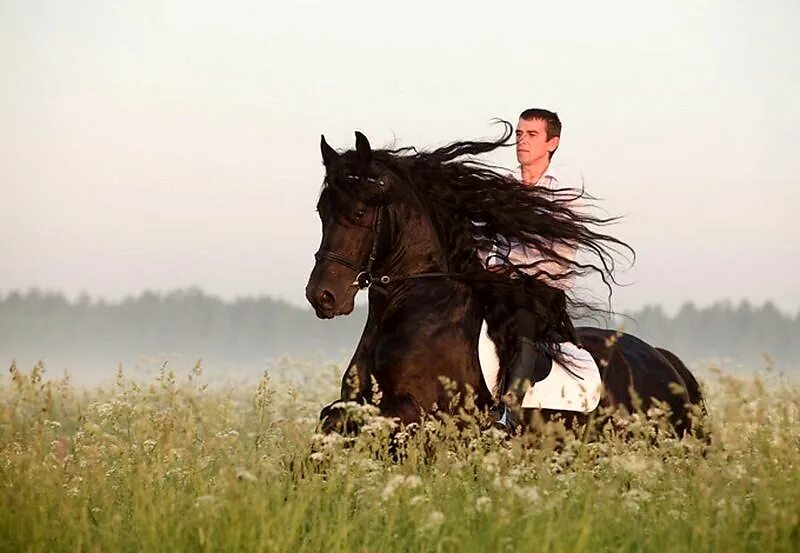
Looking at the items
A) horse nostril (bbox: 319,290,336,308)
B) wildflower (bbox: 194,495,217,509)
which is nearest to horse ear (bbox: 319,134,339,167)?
horse nostril (bbox: 319,290,336,308)

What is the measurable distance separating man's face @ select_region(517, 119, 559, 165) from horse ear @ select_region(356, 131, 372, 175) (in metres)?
1.41

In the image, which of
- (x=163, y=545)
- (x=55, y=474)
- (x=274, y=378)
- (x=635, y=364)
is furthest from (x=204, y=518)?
(x=274, y=378)

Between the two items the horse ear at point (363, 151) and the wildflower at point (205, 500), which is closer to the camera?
the wildflower at point (205, 500)

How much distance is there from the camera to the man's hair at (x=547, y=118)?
9891 mm

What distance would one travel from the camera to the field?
6.32m

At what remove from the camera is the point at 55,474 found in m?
7.18

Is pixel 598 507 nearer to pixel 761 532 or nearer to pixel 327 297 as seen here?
pixel 761 532

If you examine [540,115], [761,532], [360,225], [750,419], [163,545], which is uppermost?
[540,115]

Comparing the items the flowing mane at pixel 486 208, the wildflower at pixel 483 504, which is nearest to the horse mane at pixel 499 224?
the flowing mane at pixel 486 208

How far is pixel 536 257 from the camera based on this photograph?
9.87m

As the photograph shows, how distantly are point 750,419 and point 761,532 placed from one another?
21.3 inches

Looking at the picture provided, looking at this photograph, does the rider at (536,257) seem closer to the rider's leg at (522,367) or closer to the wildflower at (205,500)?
the rider's leg at (522,367)

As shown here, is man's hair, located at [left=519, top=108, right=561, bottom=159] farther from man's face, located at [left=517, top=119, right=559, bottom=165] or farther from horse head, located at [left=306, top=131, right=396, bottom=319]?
horse head, located at [left=306, top=131, right=396, bottom=319]

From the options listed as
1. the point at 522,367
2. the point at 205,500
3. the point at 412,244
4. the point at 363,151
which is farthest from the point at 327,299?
the point at 205,500
